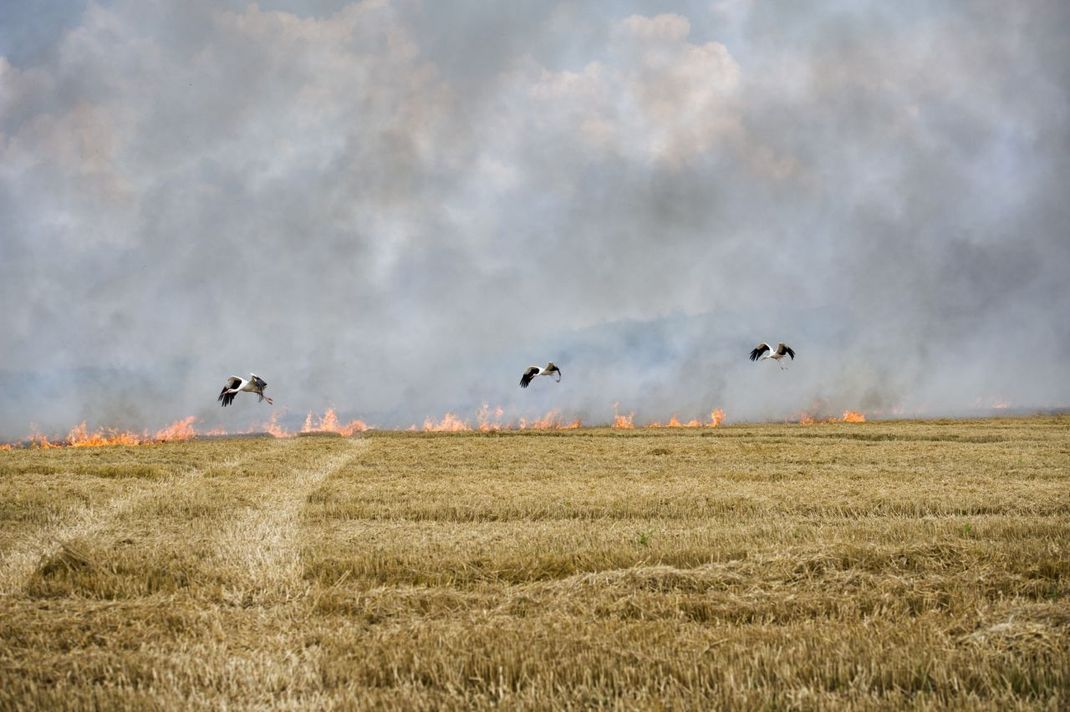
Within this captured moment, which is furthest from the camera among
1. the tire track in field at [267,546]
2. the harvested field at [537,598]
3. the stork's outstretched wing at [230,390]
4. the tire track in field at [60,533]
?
the stork's outstretched wing at [230,390]

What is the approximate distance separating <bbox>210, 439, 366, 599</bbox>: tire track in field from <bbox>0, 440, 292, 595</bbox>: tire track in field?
2194 millimetres

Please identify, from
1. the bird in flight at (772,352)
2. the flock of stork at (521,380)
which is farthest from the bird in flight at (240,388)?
the bird in flight at (772,352)

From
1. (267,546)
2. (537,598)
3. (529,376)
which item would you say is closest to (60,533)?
(267,546)

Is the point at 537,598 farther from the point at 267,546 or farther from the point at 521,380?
the point at 521,380

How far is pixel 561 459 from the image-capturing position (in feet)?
84.2

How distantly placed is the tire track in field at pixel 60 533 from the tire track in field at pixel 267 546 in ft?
7.20

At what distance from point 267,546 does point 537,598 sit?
4936mm

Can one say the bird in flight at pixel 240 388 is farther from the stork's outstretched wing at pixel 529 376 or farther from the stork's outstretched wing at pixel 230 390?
the stork's outstretched wing at pixel 529 376

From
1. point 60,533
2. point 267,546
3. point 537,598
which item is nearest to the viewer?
point 537,598

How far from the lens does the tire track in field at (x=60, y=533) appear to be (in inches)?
342

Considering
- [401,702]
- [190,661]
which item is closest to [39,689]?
[190,661]

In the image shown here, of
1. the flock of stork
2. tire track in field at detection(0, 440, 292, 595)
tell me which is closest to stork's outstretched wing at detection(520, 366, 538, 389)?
the flock of stork

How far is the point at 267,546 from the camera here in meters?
10.4

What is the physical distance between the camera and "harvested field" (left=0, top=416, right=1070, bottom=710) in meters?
5.20
